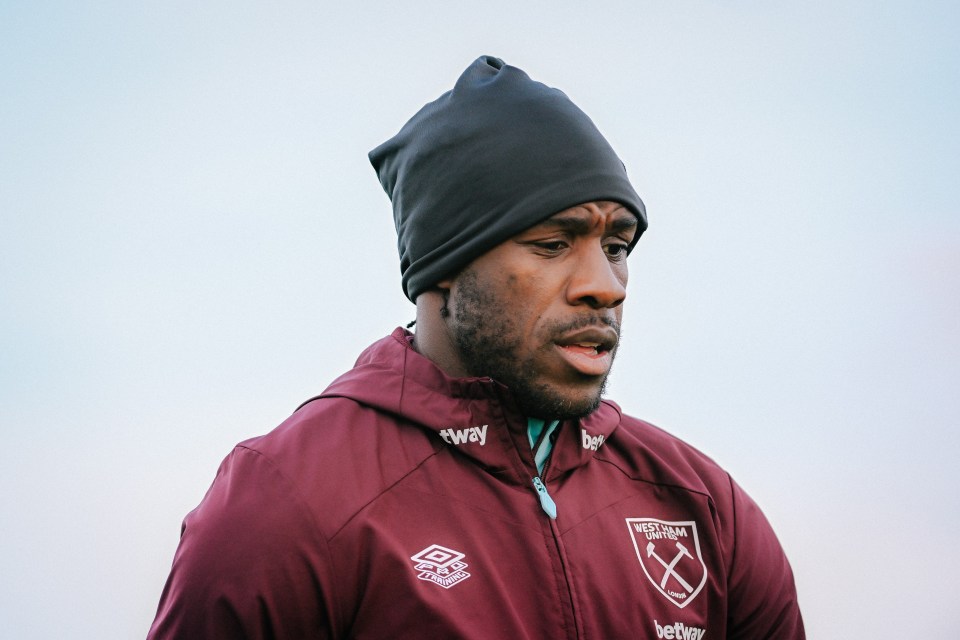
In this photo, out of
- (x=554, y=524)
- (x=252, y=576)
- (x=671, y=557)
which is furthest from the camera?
(x=671, y=557)

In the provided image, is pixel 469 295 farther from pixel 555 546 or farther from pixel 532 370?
pixel 555 546

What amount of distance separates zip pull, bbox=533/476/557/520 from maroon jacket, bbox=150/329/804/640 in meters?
0.02

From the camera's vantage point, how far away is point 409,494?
2.50 metres

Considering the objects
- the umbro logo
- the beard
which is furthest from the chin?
the umbro logo

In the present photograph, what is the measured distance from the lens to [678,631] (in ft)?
8.77

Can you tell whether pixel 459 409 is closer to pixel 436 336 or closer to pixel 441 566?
pixel 436 336

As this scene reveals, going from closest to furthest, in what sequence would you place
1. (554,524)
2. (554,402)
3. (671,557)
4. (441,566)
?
(441,566) → (554,524) → (554,402) → (671,557)

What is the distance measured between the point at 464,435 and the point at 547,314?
42 cm

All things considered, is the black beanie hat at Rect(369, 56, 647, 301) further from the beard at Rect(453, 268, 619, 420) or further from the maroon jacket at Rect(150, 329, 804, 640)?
the maroon jacket at Rect(150, 329, 804, 640)

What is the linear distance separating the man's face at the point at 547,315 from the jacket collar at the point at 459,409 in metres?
0.08

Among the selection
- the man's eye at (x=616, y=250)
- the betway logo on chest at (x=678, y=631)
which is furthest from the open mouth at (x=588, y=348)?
the betway logo on chest at (x=678, y=631)

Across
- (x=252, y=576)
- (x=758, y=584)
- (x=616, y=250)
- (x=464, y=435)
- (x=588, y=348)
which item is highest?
(x=616, y=250)

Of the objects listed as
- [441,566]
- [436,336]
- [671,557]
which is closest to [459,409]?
[436,336]

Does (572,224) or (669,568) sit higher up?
(572,224)
